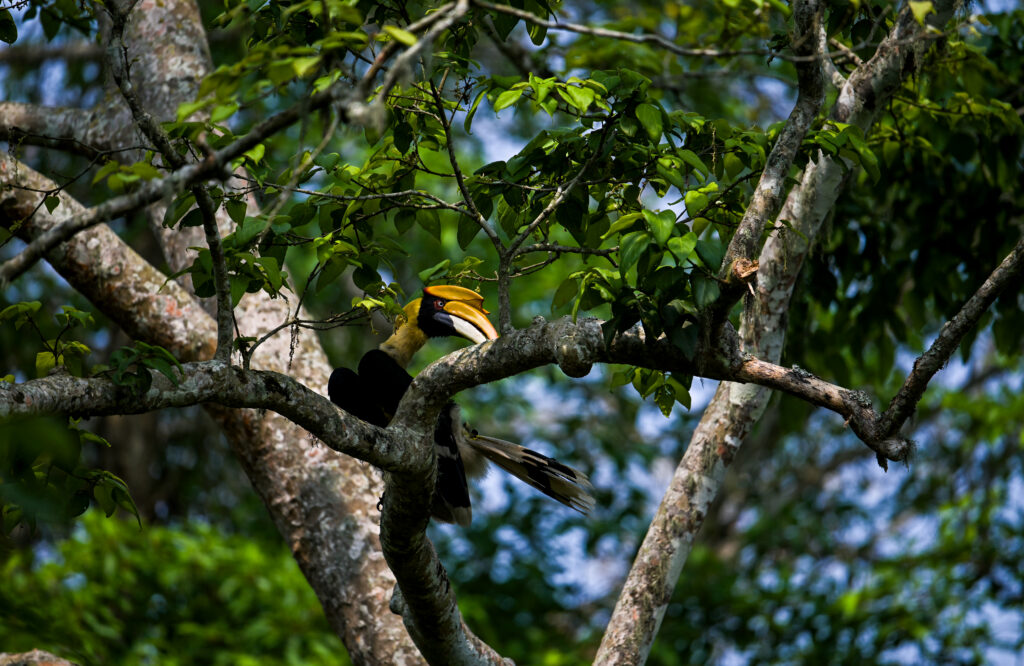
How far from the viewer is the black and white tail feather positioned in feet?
12.8

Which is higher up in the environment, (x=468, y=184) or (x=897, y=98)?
(x=897, y=98)

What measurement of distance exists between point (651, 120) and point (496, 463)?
218cm

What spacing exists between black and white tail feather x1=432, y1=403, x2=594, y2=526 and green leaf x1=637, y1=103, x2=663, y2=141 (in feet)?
5.69

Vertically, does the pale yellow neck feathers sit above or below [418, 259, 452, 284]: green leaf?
above

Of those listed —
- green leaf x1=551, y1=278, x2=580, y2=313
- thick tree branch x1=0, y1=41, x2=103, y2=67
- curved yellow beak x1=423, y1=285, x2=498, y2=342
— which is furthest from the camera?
thick tree branch x1=0, y1=41, x2=103, y2=67

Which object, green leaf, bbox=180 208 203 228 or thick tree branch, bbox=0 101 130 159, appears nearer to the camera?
green leaf, bbox=180 208 203 228

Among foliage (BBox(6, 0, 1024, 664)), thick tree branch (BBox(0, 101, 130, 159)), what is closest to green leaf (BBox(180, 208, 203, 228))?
foliage (BBox(6, 0, 1024, 664))

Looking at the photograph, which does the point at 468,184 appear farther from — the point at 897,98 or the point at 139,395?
the point at 897,98

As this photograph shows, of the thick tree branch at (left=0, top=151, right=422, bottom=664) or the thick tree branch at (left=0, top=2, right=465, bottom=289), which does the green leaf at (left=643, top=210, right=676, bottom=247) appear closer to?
the thick tree branch at (left=0, top=2, right=465, bottom=289)

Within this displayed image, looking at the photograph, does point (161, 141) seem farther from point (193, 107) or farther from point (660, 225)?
point (660, 225)

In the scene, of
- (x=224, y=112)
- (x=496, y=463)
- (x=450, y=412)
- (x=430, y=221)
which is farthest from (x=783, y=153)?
(x=496, y=463)

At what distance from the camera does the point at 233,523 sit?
898 centimetres

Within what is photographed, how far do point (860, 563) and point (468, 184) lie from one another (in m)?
7.59

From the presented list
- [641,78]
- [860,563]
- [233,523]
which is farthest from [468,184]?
[860,563]
